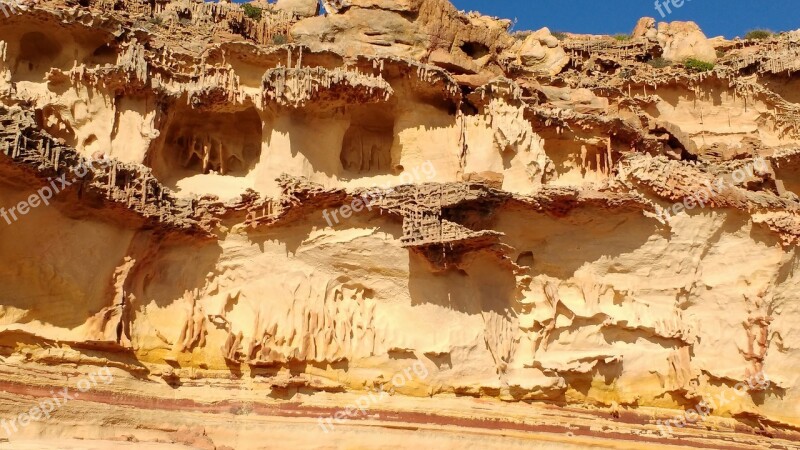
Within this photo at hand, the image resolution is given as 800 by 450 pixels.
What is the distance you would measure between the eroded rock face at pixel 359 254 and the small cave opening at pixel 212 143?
5 centimetres

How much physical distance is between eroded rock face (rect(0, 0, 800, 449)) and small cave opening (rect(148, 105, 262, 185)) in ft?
0.17

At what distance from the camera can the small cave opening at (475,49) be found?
20.1 m

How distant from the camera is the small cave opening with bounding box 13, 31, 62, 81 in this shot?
52.5 ft

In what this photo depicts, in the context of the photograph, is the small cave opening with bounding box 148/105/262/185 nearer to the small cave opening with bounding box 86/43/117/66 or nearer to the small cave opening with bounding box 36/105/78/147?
the small cave opening with bounding box 86/43/117/66

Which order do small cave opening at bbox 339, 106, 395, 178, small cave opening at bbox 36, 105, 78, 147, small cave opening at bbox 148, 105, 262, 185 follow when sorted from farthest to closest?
1. small cave opening at bbox 339, 106, 395, 178
2. small cave opening at bbox 148, 105, 262, 185
3. small cave opening at bbox 36, 105, 78, 147

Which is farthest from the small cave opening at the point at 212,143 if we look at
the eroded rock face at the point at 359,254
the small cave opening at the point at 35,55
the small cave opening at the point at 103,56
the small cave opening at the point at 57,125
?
the small cave opening at the point at 35,55

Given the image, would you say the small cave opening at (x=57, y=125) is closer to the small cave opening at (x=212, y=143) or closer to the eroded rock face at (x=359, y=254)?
the eroded rock face at (x=359, y=254)

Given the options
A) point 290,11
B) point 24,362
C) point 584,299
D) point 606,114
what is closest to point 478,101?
point 606,114

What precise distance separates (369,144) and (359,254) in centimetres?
362

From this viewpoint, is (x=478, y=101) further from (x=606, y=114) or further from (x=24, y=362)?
(x=24, y=362)

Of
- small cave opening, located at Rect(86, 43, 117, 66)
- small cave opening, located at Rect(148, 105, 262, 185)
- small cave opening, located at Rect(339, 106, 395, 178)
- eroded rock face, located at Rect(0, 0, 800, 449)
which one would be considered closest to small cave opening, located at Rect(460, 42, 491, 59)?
eroded rock face, located at Rect(0, 0, 800, 449)

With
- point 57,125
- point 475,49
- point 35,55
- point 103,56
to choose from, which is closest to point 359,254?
point 57,125

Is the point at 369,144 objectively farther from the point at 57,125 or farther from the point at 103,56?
the point at 57,125

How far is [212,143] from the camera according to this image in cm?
1728
